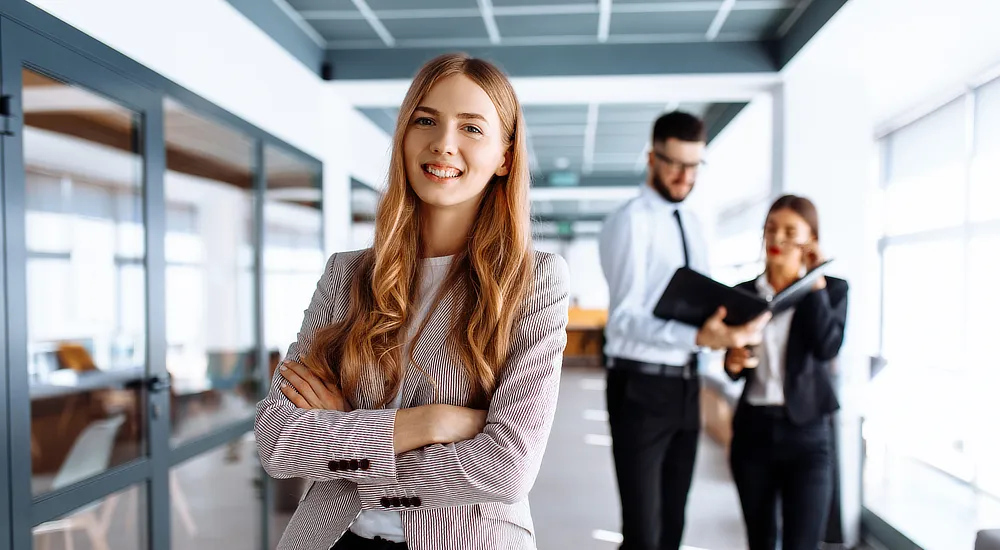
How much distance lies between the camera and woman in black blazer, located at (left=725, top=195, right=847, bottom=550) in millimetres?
2561

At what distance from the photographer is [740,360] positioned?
2709mm

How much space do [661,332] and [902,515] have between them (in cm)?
255

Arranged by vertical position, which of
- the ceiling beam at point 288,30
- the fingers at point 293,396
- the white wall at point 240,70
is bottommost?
the fingers at point 293,396

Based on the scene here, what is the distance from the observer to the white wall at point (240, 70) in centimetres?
268

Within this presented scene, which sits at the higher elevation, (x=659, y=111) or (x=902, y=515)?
(x=659, y=111)

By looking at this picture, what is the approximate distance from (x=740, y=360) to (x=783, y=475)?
1.48ft

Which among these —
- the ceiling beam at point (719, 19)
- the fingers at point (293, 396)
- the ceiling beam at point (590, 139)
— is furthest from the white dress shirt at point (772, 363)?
the ceiling beam at point (590, 139)

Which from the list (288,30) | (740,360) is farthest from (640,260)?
(288,30)

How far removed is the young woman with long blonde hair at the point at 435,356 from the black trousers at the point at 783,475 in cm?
153

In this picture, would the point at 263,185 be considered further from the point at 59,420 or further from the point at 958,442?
the point at 958,442

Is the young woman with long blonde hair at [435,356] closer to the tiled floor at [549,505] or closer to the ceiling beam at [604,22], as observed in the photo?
the tiled floor at [549,505]

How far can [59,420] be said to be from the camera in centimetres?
A: 233

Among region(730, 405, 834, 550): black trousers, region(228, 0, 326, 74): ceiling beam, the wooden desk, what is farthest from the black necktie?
the wooden desk

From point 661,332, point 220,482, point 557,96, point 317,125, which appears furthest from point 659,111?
point 220,482
